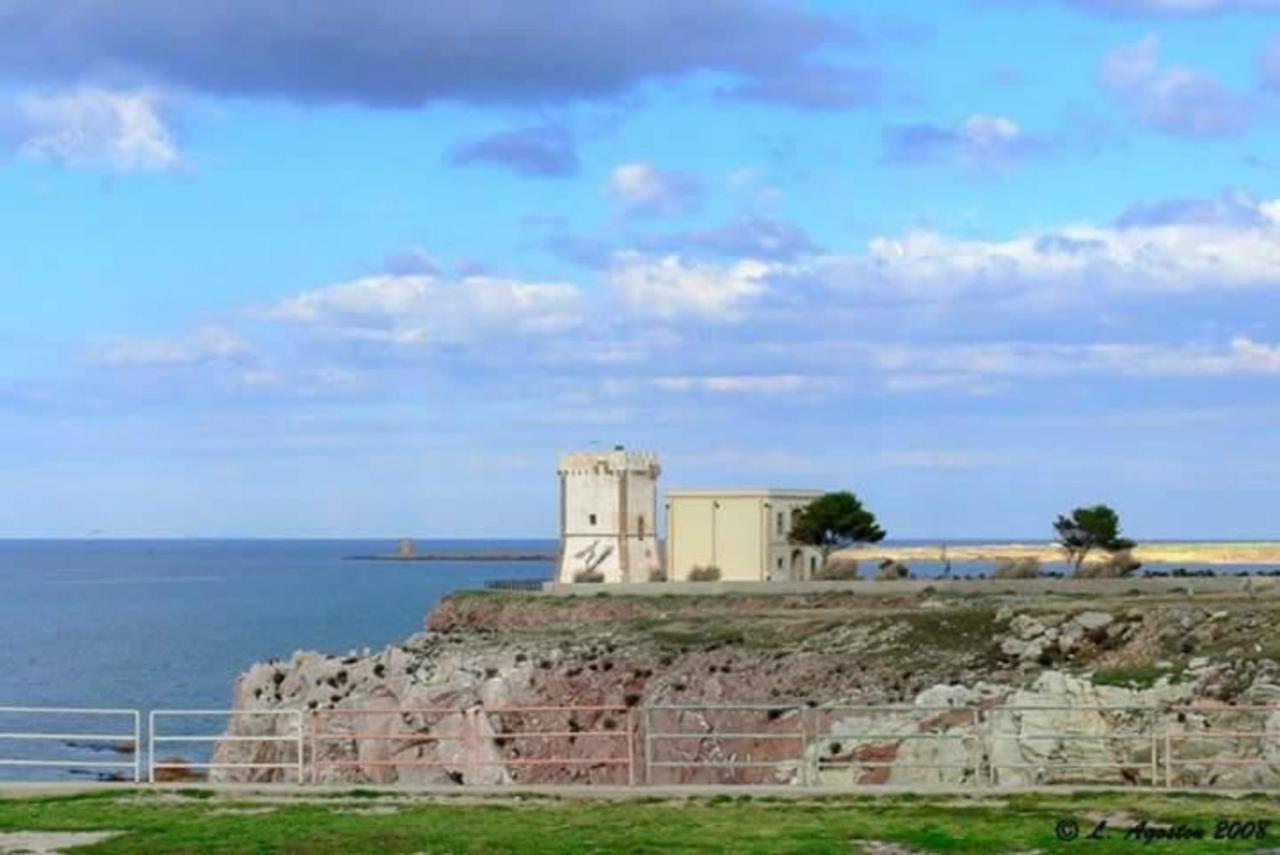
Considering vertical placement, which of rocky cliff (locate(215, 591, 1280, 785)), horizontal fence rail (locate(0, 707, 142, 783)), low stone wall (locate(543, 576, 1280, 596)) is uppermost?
low stone wall (locate(543, 576, 1280, 596))

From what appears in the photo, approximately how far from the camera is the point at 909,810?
20.3 meters

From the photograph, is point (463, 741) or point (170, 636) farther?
Result: point (170, 636)

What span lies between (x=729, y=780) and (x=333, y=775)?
765 centimetres

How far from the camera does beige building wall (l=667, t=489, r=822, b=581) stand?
75625mm

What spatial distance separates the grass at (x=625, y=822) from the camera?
704 inches

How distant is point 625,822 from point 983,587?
45.5m

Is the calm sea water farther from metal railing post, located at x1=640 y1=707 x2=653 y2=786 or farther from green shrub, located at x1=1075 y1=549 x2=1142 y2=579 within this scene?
metal railing post, located at x1=640 y1=707 x2=653 y2=786

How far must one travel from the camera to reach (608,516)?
77.8 metres

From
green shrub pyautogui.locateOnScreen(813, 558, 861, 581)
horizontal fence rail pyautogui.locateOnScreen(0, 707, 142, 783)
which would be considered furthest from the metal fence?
green shrub pyautogui.locateOnScreen(813, 558, 861, 581)

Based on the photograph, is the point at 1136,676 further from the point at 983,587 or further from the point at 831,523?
the point at 831,523

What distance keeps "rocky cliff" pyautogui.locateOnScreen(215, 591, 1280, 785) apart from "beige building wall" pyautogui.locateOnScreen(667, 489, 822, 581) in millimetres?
14671

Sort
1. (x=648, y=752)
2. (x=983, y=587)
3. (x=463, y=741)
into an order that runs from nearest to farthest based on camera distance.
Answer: (x=648, y=752), (x=463, y=741), (x=983, y=587)

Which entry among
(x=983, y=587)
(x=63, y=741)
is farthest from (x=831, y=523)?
(x=63, y=741)

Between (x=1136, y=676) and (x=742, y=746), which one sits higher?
(x=1136, y=676)
